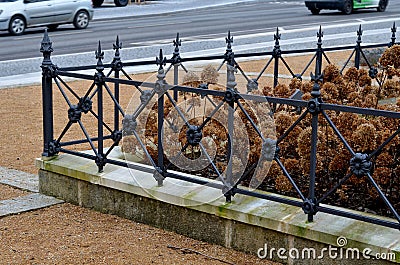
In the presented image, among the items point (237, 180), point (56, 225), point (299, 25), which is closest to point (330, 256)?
point (237, 180)

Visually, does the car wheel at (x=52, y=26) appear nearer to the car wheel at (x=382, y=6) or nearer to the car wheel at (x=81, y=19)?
the car wheel at (x=81, y=19)

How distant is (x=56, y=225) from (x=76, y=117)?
3.29 feet

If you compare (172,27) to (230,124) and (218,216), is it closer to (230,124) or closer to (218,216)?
(230,124)

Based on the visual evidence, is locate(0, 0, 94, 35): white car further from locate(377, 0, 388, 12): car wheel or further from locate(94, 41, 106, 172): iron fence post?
locate(94, 41, 106, 172): iron fence post

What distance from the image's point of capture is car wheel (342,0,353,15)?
30.0 metres

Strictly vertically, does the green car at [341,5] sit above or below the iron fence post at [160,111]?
above

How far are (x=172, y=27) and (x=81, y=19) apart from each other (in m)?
3.27

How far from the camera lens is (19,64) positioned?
665 inches

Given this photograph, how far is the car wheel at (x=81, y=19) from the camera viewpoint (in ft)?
87.0

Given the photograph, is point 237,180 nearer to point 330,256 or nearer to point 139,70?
point 330,256

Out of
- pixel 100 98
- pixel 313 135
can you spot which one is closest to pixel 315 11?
pixel 100 98

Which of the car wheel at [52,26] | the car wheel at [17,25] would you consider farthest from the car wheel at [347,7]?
the car wheel at [17,25]

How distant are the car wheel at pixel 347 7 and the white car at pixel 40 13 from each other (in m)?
10.3

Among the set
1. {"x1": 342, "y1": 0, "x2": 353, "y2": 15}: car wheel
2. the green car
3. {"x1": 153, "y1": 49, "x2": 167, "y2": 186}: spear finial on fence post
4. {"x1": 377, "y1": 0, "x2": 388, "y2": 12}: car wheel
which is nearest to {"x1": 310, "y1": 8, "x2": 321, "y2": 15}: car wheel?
the green car
